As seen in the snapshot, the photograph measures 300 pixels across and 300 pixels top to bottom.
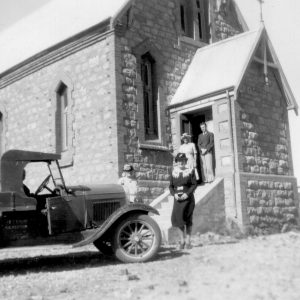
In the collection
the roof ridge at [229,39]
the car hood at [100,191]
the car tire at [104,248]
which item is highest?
the roof ridge at [229,39]

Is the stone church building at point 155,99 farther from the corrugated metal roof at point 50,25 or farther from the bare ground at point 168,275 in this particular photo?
the bare ground at point 168,275

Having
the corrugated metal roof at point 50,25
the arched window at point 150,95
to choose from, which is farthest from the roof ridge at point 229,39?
the corrugated metal roof at point 50,25

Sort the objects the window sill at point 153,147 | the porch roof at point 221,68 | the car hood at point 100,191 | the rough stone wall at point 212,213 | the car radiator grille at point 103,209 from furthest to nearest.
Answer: the porch roof at point 221,68 → the window sill at point 153,147 → the rough stone wall at point 212,213 → the car radiator grille at point 103,209 → the car hood at point 100,191

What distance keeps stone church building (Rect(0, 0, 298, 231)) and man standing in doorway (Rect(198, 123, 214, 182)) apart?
1.11ft

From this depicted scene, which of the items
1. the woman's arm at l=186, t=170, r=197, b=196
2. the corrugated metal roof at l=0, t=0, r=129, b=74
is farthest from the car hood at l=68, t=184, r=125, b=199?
the corrugated metal roof at l=0, t=0, r=129, b=74

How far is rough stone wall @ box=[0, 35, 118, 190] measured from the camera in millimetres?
13914

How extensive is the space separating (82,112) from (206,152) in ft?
13.1

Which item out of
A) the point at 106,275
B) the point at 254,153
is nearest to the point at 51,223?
the point at 106,275

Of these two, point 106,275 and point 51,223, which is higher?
point 51,223

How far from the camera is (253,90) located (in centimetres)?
1513

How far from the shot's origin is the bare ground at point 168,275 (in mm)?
5672

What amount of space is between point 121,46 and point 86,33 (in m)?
1.24

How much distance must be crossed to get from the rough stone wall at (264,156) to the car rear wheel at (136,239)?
5.76 m

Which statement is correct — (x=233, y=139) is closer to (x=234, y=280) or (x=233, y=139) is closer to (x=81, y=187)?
(x=81, y=187)
